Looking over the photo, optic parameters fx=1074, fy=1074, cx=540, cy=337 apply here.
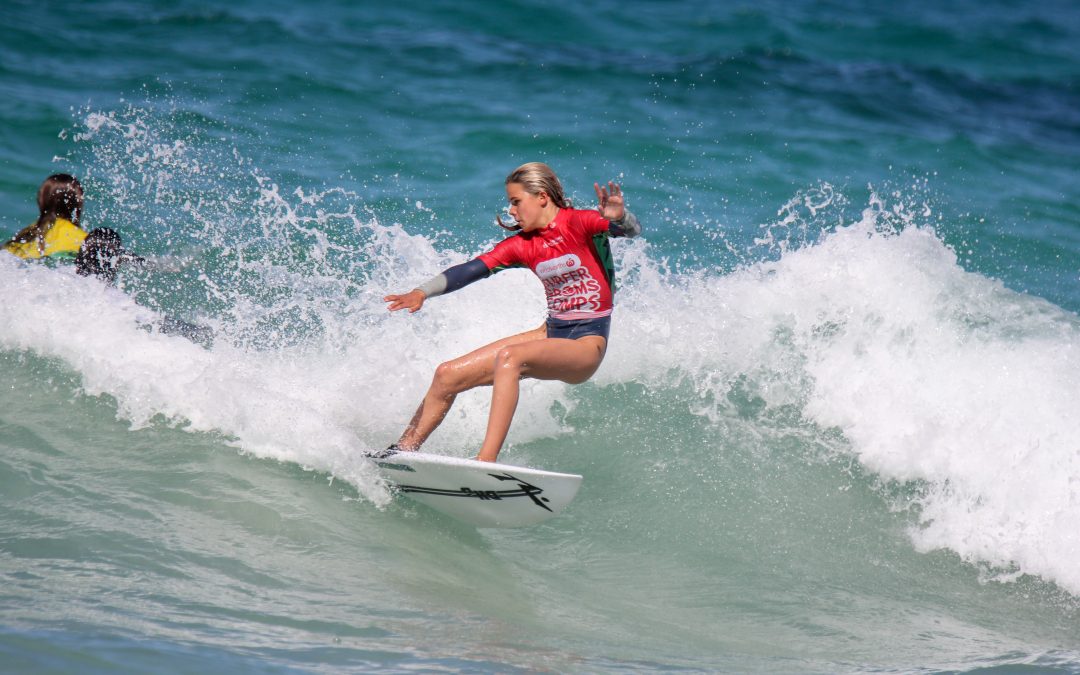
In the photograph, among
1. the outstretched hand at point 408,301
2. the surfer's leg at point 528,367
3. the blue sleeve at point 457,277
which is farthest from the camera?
the blue sleeve at point 457,277

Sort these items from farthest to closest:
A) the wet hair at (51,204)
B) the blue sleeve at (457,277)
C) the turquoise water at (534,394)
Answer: the wet hair at (51,204), the blue sleeve at (457,277), the turquoise water at (534,394)

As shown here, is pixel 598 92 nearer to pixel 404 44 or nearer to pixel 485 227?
pixel 404 44

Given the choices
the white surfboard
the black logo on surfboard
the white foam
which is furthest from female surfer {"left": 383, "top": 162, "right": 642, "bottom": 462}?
the white foam

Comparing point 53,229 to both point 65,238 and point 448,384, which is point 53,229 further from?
point 448,384

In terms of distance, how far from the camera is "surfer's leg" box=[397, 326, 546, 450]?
5.33 metres

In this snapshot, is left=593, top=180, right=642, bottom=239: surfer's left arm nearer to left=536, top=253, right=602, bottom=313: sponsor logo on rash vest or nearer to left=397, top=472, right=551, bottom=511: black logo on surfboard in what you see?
left=536, top=253, right=602, bottom=313: sponsor logo on rash vest

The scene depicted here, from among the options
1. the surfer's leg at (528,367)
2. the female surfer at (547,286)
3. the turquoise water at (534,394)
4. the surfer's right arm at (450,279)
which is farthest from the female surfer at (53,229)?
the surfer's leg at (528,367)

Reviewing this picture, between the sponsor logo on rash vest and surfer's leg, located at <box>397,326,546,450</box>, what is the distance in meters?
0.30

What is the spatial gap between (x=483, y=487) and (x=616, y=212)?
1472mm

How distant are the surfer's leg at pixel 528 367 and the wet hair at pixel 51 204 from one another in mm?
3865

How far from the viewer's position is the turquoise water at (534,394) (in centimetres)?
466

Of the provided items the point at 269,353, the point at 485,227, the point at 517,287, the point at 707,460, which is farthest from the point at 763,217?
the point at 269,353

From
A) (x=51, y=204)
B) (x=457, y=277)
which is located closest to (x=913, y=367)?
(x=457, y=277)

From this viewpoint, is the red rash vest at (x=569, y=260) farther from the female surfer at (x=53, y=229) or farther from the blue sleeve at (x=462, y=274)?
the female surfer at (x=53, y=229)
